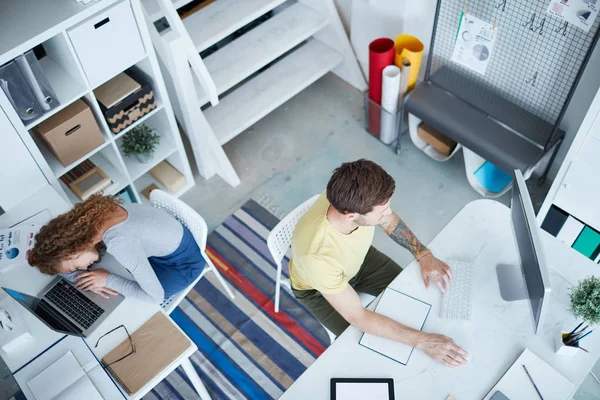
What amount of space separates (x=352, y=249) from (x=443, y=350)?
469mm

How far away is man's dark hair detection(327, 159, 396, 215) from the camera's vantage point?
187 centimetres

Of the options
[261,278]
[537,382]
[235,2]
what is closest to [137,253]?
[261,278]

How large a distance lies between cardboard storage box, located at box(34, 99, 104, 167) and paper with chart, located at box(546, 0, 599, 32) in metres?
2.19

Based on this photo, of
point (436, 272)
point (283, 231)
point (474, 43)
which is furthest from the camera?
point (474, 43)

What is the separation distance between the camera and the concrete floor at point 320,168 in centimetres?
324

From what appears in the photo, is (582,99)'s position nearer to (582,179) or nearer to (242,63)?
(582,179)

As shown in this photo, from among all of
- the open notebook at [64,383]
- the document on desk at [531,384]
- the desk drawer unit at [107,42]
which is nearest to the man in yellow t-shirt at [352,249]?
the document on desk at [531,384]

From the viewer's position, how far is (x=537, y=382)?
1.85 m

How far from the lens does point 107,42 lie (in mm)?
2471

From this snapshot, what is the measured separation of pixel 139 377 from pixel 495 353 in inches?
48.7

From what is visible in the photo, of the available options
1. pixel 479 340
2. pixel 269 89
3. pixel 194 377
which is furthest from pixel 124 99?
pixel 479 340

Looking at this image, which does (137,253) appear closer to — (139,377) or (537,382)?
(139,377)

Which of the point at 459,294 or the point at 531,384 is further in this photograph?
the point at 459,294

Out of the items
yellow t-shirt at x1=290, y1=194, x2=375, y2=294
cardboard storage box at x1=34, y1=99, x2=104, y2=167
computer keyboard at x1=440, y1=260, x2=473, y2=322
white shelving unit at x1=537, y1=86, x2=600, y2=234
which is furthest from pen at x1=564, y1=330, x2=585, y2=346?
cardboard storage box at x1=34, y1=99, x2=104, y2=167
